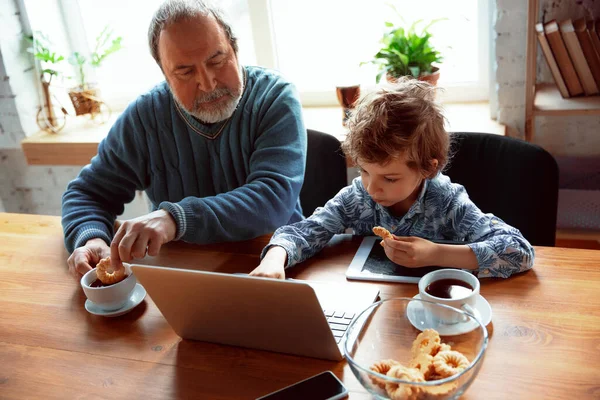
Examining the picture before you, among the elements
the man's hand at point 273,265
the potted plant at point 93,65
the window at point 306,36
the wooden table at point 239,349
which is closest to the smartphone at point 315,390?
the wooden table at point 239,349

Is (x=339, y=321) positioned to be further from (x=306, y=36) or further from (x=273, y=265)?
(x=306, y=36)

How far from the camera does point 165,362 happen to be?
104 centimetres

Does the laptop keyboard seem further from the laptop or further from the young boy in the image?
the young boy

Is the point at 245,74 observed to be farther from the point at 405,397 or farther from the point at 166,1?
the point at 405,397

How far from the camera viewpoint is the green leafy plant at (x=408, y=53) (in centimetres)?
215

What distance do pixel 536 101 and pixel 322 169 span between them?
834mm

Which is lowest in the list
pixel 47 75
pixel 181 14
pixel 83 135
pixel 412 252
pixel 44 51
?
pixel 83 135

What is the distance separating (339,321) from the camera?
107cm

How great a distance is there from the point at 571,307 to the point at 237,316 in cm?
59

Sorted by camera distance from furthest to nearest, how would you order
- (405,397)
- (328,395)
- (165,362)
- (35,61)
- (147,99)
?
(35,61), (147,99), (165,362), (328,395), (405,397)

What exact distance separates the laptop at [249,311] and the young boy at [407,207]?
18 centimetres

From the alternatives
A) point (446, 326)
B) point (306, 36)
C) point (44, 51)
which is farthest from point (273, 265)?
point (44, 51)

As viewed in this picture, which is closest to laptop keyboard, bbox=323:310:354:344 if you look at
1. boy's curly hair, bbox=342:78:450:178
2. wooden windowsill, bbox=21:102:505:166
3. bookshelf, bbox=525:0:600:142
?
boy's curly hair, bbox=342:78:450:178

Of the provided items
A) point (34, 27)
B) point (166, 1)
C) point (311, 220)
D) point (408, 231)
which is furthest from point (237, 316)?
point (34, 27)
